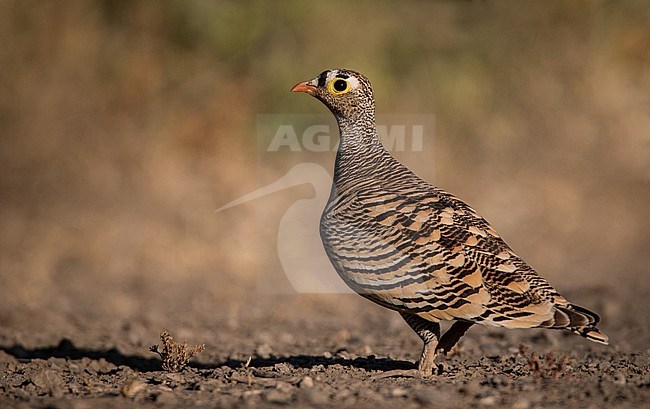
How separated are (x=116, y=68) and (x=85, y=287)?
12.4 feet

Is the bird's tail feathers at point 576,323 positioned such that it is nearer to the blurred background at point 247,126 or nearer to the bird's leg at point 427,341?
the bird's leg at point 427,341

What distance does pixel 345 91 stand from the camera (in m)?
6.32

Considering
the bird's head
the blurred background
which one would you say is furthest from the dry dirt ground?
the bird's head

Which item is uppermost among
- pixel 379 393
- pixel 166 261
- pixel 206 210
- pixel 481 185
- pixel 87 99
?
pixel 87 99

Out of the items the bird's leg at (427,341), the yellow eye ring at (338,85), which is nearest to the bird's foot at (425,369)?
→ the bird's leg at (427,341)

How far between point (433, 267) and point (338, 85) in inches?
77.0

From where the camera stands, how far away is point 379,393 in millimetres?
4598

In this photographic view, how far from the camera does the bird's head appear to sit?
632 centimetres

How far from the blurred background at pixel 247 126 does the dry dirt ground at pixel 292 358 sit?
1.19 ft

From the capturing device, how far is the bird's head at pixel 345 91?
20.7 ft

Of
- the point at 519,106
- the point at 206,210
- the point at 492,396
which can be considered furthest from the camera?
the point at 519,106

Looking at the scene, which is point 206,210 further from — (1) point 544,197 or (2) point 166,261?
(1) point 544,197

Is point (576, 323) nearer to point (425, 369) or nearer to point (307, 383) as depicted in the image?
point (425, 369)

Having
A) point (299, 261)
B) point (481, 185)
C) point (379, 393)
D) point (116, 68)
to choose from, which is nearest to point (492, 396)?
point (379, 393)
